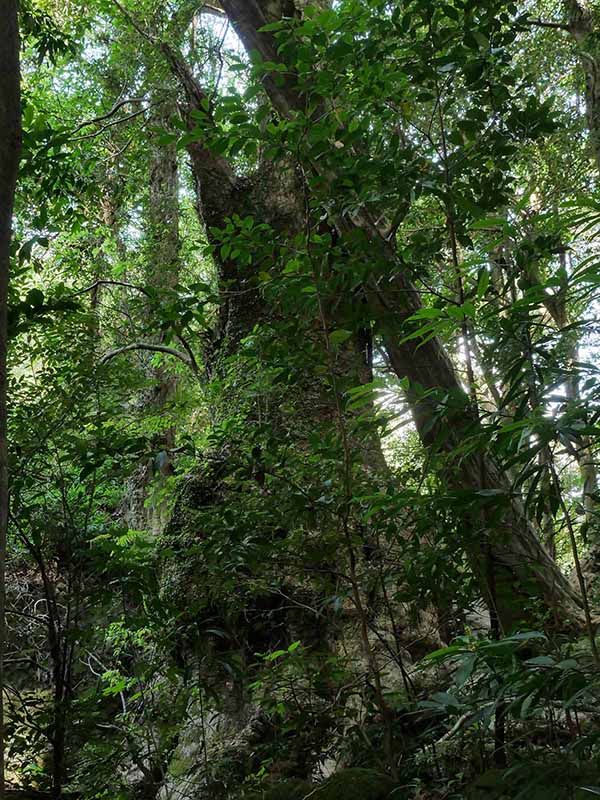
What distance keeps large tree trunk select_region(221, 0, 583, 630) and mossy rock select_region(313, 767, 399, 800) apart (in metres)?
0.70

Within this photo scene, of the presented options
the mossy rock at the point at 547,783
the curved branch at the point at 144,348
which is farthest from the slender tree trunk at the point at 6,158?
the curved branch at the point at 144,348

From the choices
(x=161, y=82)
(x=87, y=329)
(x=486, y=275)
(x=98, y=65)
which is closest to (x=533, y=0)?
(x=161, y=82)

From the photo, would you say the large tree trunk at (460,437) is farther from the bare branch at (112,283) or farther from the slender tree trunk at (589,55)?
the slender tree trunk at (589,55)

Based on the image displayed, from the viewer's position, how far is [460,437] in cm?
271

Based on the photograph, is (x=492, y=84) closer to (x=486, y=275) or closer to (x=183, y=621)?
A: (x=486, y=275)

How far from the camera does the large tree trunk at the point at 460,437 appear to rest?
2.56m

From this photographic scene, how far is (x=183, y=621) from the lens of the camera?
3846 millimetres

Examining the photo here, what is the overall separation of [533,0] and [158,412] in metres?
8.87

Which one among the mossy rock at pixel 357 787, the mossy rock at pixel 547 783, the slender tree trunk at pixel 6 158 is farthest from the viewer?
the mossy rock at pixel 357 787

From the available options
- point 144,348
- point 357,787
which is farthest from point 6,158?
point 144,348

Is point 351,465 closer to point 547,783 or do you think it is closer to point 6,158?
point 547,783

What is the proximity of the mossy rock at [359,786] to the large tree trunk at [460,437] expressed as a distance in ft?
2.31

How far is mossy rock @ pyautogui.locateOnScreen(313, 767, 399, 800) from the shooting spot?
2294mm

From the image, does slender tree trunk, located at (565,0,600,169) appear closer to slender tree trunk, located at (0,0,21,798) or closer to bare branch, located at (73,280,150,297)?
bare branch, located at (73,280,150,297)
